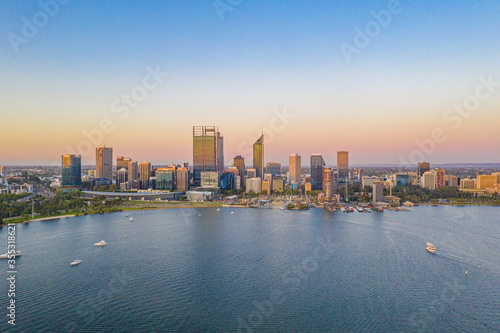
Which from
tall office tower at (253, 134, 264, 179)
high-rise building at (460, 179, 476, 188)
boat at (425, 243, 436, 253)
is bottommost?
boat at (425, 243, 436, 253)

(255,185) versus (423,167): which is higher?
(423,167)

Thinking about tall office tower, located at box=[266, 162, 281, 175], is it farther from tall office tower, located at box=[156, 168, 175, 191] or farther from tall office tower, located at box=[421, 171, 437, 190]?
tall office tower, located at box=[421, 171, 437, 190]

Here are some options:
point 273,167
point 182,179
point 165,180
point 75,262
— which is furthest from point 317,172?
point 75,262

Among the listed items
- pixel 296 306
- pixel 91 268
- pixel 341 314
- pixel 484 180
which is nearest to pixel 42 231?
pixel 91 268

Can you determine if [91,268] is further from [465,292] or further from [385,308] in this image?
[465,292]

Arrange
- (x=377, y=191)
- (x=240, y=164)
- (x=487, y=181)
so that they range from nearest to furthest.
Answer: (x=377, y=191), (x=487, y=181), (x=240, y=164)

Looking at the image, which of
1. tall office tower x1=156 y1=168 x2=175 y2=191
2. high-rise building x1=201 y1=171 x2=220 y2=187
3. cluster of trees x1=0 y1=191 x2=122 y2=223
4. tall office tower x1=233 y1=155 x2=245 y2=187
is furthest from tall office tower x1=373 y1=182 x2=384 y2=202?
tall office tower x1=233 y1=155 x2=245 y2=187

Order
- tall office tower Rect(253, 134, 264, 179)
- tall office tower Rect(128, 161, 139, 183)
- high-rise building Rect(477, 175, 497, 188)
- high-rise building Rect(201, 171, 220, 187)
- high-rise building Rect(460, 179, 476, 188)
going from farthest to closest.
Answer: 1. tall office tower Rect(253, 134, 264, 179)
2. tall office tower Rect(128, 161, 139, 183)
3. high-rise building Rect(460, 179, 476, 188)
4. high-rise building Rect(201, 171, 220, 187)
5. high-rise building Rect(477, 175, 497, 188)

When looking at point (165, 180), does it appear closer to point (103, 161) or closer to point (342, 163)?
point (103, 161)
